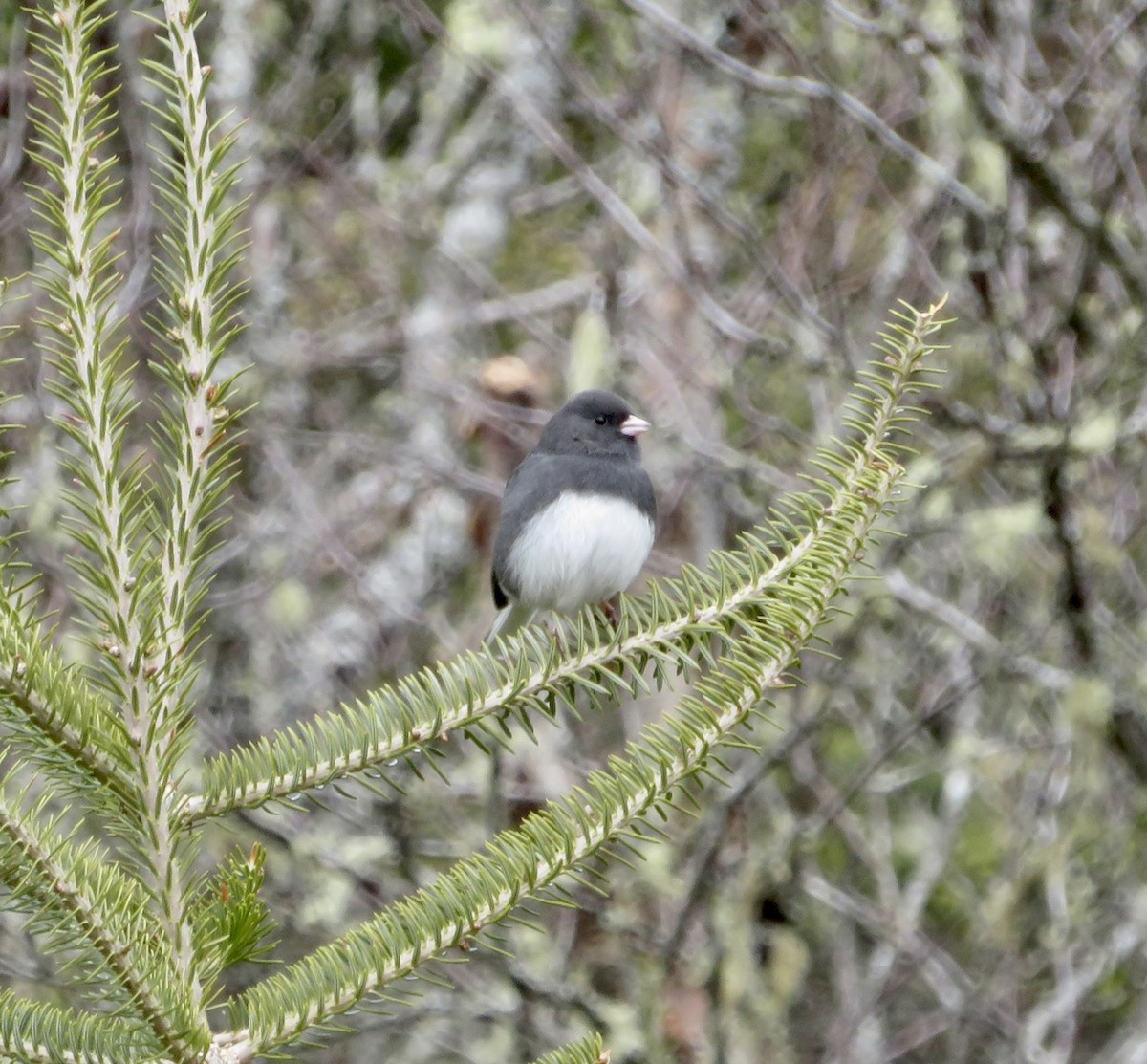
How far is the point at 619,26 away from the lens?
4727 millimetres

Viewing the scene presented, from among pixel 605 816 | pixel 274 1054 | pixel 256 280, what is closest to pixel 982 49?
pixel 256 280

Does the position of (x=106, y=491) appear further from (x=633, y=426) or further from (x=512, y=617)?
(x=512, y=617)

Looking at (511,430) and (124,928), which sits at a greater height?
(124,928)

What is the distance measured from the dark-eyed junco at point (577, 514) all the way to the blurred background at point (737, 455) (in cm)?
41

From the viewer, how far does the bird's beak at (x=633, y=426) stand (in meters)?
2.89

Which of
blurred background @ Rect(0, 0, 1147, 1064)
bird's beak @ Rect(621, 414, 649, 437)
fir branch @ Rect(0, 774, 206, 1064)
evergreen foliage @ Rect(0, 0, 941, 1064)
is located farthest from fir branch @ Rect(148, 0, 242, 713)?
bird's beak @ Rect(621, 414, 649, 437)

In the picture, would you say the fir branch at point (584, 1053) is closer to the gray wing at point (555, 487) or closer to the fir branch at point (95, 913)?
the fir branch at point (95, 913)

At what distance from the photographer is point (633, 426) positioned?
2.92 meters

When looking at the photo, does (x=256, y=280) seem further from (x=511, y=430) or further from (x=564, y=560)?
(x=564, y=560)

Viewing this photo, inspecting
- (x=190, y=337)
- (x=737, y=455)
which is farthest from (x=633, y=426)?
(x=190, y=337)

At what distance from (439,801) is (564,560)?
4.69 feet

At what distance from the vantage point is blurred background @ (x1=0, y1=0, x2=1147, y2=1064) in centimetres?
322

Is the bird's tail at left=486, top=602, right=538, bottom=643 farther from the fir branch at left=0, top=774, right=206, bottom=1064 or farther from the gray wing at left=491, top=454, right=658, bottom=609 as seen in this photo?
the fir branch at left=0, top=774, right=206, bottom=1064

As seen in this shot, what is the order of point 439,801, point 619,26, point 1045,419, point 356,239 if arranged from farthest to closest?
point 356,239 → point 619,26 → point 439,801 → point 1045,419
